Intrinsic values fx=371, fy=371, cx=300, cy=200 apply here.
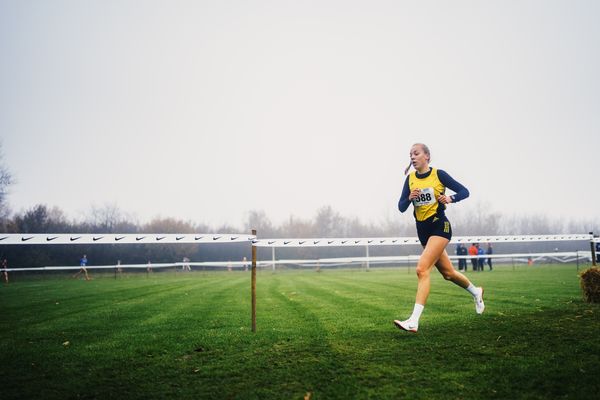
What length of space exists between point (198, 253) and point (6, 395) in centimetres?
5772

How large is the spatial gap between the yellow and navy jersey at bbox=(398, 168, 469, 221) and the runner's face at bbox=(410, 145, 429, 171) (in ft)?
0.43

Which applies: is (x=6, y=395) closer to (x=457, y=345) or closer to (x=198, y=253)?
(x=457, y=345)

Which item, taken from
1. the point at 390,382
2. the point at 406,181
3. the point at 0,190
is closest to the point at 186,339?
the point at 390,382

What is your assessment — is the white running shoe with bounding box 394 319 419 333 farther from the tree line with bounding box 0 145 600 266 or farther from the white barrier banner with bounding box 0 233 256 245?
the tree line with bounding box 0 145 600 266

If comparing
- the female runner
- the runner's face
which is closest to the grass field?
the female runner

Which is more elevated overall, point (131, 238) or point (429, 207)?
point (429, 207)

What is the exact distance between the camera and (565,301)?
7617mm

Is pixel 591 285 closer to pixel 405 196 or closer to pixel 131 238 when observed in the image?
pixel 405 196

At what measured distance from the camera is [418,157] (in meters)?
5.60

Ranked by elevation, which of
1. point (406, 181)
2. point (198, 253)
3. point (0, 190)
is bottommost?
point (198, 253)

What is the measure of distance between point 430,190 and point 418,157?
55 cm

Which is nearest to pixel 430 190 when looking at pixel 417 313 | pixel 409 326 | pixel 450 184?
pixel 450 184

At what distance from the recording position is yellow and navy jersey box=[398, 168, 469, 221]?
542 centimetres

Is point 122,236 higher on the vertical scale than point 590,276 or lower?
higher
